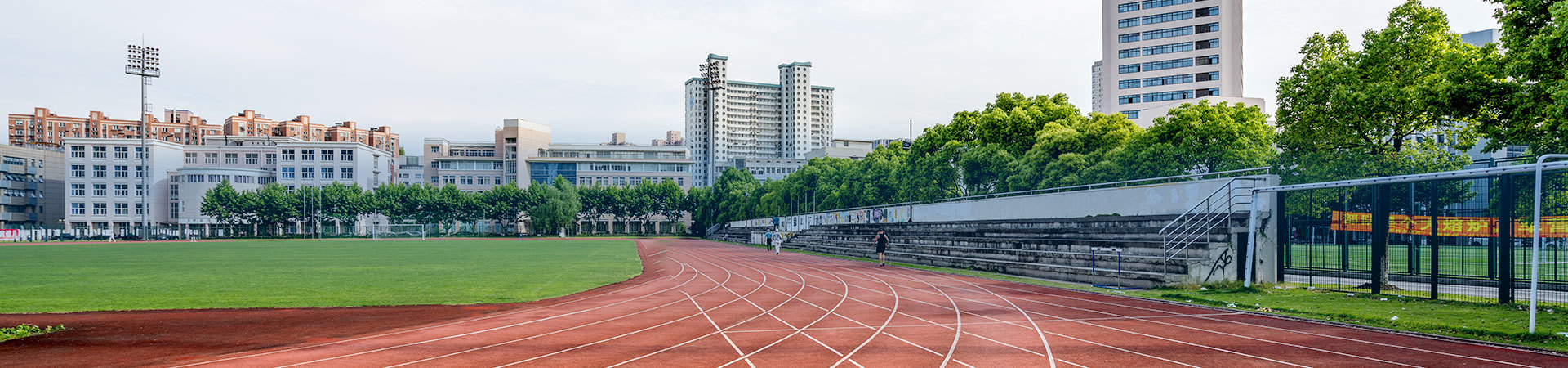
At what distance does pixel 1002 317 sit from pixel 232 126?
198621 mm

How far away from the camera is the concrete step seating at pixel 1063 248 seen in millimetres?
19834

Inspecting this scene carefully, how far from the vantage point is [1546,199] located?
49.0ft

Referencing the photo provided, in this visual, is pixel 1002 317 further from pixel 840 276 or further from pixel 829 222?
pixel 829 222

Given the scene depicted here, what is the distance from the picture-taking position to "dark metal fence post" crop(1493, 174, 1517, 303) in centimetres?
1397

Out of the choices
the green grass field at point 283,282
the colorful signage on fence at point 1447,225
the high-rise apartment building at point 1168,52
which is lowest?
the green grass field at point 283,282

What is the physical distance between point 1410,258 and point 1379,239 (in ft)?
11.2

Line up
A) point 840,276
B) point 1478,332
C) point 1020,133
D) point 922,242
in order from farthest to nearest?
point 1020,133, point 922,242, point 840,276, point 1478,332

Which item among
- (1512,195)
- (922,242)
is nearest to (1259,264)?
(1512,195)

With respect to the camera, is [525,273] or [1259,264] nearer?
[1259,264]

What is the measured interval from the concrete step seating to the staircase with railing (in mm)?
140

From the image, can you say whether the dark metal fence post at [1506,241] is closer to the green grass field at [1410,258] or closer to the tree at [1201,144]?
the green grass field at [1410,258]

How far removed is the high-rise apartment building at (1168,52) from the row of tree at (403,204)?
66537 millimetres

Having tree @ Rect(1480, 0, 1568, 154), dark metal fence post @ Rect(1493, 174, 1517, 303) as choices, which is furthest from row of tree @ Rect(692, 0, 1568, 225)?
dark metal fence post @ Rect(1493, 174, 1517, 303)

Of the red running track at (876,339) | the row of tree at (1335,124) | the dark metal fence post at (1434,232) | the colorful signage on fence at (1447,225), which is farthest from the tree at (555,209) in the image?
the dark metal fence post at (1434,232)
